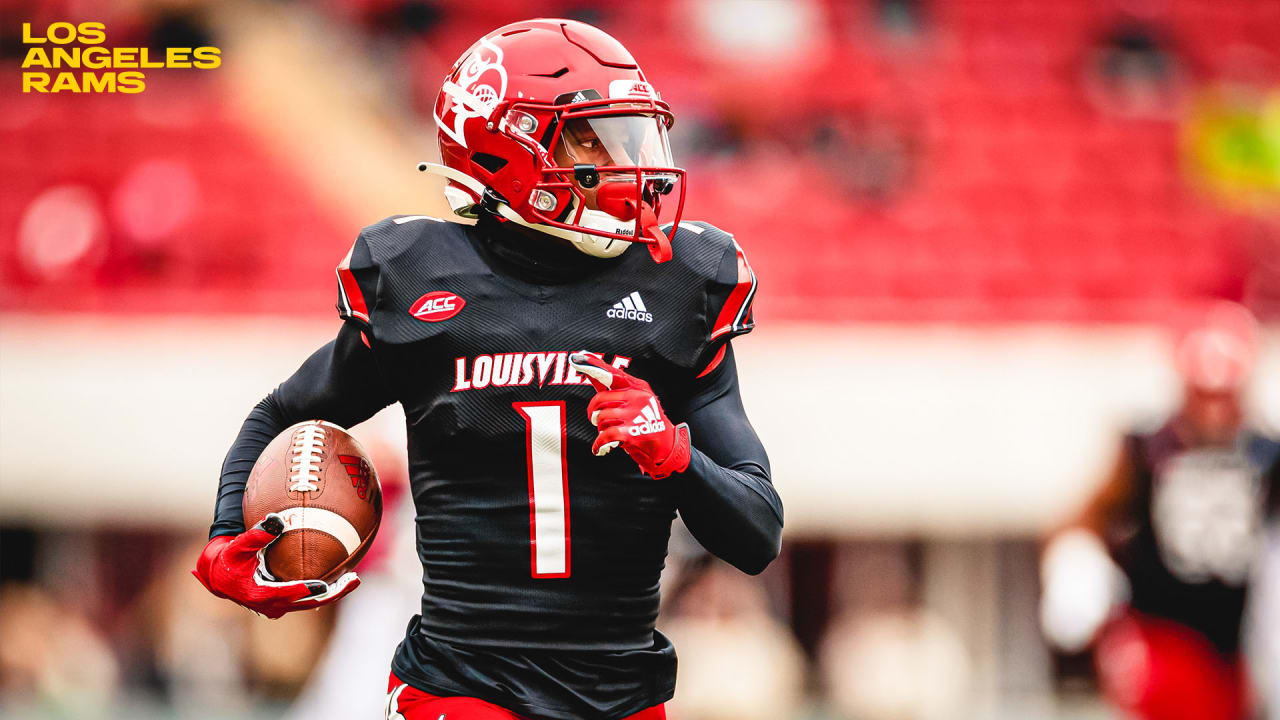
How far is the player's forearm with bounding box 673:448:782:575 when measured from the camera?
8.04 ft

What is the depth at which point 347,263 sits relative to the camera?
2.70 metres

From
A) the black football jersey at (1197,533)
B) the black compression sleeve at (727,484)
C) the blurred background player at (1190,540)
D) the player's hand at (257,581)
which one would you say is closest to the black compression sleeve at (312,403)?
the player's hand at (257,581)

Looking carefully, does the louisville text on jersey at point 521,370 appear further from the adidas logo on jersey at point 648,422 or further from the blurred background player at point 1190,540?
the blurred background player at point 1190,540

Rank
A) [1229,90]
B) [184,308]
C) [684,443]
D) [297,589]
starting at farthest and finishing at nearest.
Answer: [1229,90], [184,308], [297,589], [684,443]

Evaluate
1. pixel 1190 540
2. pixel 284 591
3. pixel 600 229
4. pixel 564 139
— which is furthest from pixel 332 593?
pixel 1190 540

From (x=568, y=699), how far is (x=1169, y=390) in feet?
19.9

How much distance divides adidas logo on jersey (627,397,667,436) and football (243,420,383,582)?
69 cm

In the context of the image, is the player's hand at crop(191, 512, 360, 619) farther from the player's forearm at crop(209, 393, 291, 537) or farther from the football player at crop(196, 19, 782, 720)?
the player's forearm at crop(209, 393, 291, 537)

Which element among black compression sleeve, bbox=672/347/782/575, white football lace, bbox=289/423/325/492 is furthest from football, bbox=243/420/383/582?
Result: black compression sleeve, bbox=672/347/782/575

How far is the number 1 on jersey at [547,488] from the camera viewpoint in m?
2.54

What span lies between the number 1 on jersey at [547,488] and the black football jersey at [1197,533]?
341 cm

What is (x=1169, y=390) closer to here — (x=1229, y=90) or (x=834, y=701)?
(x=834, y=701)

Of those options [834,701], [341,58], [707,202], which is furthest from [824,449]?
[341,58]

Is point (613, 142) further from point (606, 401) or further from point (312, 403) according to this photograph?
point (312, 403)
